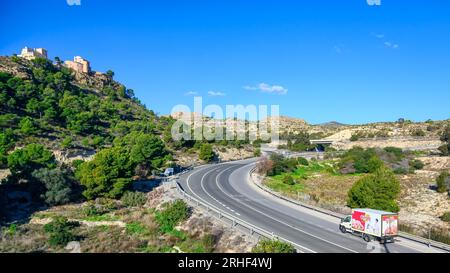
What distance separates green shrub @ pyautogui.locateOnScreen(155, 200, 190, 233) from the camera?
30.8 metres

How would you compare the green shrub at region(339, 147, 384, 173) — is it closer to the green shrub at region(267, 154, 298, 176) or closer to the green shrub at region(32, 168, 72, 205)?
the green shrub at region(267, 154, 298, 176)

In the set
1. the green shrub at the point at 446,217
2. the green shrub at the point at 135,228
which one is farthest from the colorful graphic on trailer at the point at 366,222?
the green shrub at the point at 446,217

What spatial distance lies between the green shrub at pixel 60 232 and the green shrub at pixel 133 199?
8.94 m

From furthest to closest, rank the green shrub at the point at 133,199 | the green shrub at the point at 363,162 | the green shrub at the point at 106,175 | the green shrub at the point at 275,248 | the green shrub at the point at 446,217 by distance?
1. the green shrub at the point at 363,162
2. the green shrub at the point at 106,175
3. the green shrub at the point at 133,199
4. the green shrub at the point at 446,217
5. the green shrub at the point at 275,248

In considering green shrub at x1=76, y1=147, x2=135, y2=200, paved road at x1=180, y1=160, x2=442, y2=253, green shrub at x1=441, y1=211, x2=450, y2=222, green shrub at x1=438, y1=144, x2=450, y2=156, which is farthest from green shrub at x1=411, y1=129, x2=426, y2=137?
green shrub at x1=76, y1=147, x2=135, y2=200

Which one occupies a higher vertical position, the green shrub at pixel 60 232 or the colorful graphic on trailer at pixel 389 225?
the colorful graphic on trailer at pixel 389 225

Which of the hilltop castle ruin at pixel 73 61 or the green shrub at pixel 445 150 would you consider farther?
the hilltop castle ruin at pixel 73 61

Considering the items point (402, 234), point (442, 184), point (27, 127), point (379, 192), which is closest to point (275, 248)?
point (402, 234)

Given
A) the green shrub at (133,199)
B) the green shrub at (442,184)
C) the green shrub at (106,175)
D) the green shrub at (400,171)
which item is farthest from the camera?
the green shrub at (400,171)

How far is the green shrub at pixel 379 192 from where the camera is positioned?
34031mm

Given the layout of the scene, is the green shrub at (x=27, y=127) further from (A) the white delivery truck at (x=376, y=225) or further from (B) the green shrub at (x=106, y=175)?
(A) the white delivery truck at (x=376, y=225)

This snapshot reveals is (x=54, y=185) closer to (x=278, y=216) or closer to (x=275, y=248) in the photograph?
(x=278, y=216)

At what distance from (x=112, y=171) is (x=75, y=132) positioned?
32.1m
